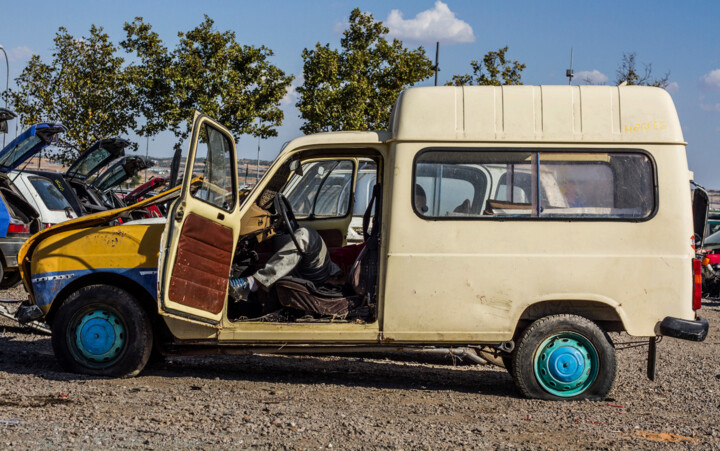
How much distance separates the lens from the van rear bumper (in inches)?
257

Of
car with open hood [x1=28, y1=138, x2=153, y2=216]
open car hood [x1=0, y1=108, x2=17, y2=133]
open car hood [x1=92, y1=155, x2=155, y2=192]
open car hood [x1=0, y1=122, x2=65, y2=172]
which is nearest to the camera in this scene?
open car hood [x1=0, y1=122, x2=65, y2=172]

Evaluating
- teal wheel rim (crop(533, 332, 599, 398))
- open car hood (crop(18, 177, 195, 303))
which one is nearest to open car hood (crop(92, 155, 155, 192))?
open car hood (crop(18, 177, 195, 303))

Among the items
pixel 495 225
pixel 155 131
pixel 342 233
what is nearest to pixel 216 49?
pixel 155 131

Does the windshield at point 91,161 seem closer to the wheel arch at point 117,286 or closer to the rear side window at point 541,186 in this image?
the wheel arch at point 117,286

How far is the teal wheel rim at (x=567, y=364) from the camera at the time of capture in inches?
268

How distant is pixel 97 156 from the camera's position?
1508 centimetres

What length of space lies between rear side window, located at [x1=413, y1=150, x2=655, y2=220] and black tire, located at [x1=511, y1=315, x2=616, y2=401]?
933 millimetres

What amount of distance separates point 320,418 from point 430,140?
7.90 ft

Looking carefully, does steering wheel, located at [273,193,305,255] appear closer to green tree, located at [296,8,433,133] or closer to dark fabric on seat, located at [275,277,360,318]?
dark fabric on seat, located at [275,277,360,318]

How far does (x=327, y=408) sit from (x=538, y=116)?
290cm

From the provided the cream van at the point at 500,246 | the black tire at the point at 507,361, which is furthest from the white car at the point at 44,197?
the black tire at the point at 507,361

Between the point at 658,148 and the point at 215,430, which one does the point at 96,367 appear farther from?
the point at 658,148

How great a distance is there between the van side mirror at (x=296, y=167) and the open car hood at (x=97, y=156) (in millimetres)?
8221

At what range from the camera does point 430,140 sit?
6.70 m
